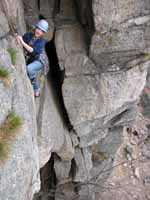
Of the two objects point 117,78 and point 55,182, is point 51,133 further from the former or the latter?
point 55,182

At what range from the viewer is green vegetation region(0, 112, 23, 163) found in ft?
29.4

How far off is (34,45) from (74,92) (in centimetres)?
416

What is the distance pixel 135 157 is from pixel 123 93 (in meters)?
9.06

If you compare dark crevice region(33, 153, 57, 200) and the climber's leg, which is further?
dark crevice region(33, 153, 57, 200)

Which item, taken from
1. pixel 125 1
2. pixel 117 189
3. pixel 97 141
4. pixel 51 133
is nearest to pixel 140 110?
pixel 117 189

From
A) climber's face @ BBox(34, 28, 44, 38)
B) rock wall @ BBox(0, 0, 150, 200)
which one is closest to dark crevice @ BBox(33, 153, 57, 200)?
rock wall @ BBox(0, 0, 150, 200)

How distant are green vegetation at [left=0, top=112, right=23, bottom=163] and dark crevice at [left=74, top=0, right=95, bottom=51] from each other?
15.8 ft

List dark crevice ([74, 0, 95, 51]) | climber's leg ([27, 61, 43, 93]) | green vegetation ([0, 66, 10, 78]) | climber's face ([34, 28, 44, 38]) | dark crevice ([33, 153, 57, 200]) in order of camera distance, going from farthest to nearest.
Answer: dark crevice ([33, 153, 57, 200]), dark crevice ([74, 0, 95, 51]), climber's leg ([27, 61, 43, 93]), climber's face ([34, 28, 44, 38]), green vegetation ([0, 66, 10, 78])

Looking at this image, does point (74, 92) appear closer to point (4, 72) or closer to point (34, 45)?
point (34, 45)

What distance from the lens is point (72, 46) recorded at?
1431 centimetres

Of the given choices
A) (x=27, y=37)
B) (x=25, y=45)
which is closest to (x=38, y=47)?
(x=25, y=45)

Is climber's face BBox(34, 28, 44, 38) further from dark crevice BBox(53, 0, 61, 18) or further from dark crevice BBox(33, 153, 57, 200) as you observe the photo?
dark crevice BBox(33, 153, 57, 200)

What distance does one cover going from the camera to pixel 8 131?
9164mm

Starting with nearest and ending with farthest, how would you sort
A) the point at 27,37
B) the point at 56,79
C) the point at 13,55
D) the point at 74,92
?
the point at 13,55 < the point at 27,37 < the point at 74,92 < the point at 56,79
